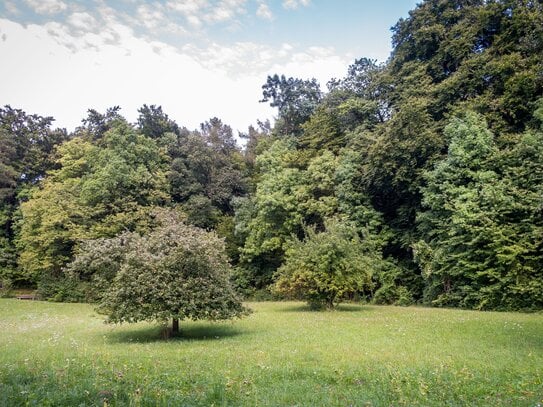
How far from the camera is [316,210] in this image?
3631 centimetres

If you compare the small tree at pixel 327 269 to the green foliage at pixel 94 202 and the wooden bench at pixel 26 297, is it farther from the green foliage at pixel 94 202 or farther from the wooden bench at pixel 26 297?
the wooden bench at pixel 26 297

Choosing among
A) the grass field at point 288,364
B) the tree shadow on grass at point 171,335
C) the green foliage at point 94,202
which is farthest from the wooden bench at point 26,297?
the tree shadow on grass at point 171,335

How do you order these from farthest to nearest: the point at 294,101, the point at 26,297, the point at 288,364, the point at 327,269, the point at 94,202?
the point at 294,101 → the point at 26,297 → the point at 94,202 → the point at 327,269 → the point at 288,364

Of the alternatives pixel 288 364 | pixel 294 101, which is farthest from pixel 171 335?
pixel 294 101

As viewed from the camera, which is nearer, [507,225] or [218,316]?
[218,316]

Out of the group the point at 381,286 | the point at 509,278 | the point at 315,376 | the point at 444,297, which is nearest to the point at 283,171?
the point at 381,286

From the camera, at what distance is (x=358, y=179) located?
34562 millimetres

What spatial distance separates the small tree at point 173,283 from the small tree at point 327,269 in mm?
8371

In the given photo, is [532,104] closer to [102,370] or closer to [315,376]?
[315,376]

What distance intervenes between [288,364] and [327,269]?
1489 cm

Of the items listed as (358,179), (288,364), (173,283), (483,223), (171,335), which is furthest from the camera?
(358,179)

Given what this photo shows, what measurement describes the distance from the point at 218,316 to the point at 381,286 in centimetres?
1975

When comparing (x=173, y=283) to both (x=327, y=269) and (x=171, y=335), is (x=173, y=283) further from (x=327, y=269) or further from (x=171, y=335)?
(x=327, y=269)

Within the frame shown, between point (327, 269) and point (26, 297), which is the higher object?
point (327, 269)
